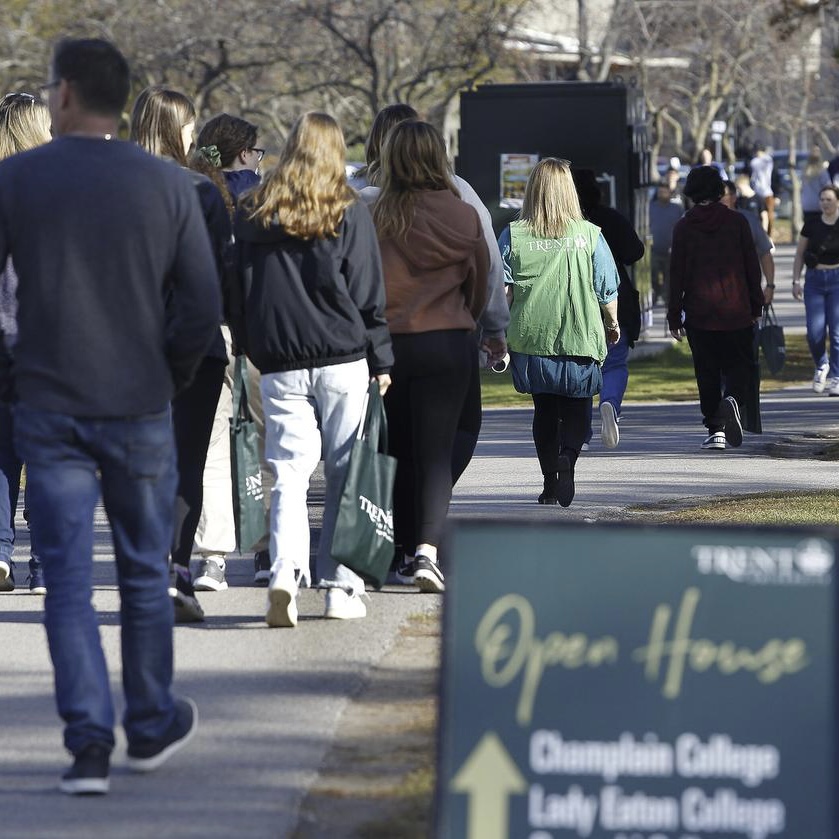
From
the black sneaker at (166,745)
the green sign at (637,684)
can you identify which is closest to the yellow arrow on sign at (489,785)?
the green sign at (637,684)

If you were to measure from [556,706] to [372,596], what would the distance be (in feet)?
13.2

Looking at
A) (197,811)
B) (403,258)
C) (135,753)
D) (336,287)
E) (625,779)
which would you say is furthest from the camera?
(403,258)

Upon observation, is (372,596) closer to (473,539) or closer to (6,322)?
(6,322)

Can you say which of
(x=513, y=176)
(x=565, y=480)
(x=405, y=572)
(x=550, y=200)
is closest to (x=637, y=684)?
(x=405, y=572)

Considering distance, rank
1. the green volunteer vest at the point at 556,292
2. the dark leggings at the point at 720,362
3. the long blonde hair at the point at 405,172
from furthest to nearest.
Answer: the dark leggings at the point at 720,362 → the green volunteer vest at the point at 556,292 → the long blonde hair at the point at 405,172

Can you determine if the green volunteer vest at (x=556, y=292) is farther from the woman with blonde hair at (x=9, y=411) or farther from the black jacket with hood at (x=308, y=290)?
the black jacket with hood at (x=308, y=290)

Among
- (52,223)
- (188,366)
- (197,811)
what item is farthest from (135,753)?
(52,223)

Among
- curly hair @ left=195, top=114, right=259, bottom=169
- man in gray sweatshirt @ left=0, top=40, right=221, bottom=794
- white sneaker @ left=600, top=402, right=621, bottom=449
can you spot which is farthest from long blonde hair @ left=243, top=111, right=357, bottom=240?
white sneaker @ left=600, top=402, right=621, bottom=449

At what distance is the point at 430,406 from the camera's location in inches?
308

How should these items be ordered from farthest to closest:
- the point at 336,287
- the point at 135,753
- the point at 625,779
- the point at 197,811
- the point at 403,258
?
the point at 403,258
the point at 336,287
the point at 135,753
the point at 197,811
the point at 625,779

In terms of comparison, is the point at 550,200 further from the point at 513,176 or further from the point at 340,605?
the point at 513,176

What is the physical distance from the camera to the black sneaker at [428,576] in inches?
311

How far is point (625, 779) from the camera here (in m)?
3.91

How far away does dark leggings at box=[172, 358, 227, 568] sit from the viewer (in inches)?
286
